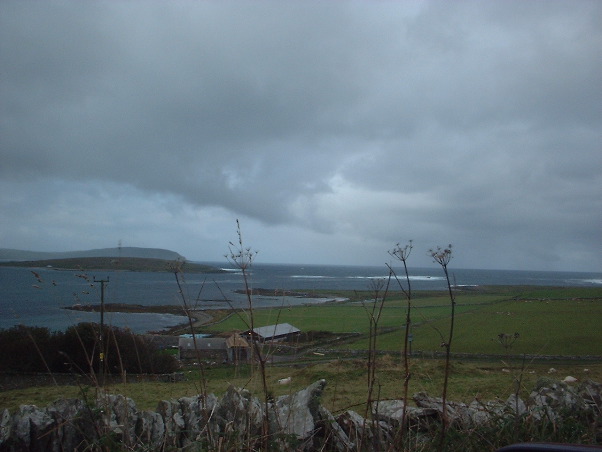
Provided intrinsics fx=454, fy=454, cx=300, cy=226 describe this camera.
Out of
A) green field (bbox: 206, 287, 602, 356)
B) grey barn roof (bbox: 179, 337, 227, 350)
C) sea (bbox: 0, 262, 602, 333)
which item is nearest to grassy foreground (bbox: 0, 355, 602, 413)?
sea (bbox: 0, 262, 602, 333)

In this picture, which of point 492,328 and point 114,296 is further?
point 492,328

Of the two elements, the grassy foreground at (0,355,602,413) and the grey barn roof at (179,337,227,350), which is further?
the grey barn roof at (179,337,227,350)

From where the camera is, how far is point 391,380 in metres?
12.9

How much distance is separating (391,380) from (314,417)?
9650mm

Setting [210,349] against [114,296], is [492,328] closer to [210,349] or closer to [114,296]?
[210,349]

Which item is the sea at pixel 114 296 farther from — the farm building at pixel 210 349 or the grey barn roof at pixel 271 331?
the farm building at pixel 210 349

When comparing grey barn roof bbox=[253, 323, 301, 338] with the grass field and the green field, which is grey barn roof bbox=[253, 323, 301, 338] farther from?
the green field

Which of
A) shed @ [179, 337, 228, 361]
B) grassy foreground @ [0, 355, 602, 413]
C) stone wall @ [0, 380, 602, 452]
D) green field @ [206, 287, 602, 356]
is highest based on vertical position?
stone wall @ [0, 380, 602, 452]

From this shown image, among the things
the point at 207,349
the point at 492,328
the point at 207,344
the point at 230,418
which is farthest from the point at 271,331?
the point at 492,328

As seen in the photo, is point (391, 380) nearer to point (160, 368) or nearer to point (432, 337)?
point (160, 368)

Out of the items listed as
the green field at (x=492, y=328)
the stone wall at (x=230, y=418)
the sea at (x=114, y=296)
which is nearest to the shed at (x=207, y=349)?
the green field at (x=492, y=328)

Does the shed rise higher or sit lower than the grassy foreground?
lower

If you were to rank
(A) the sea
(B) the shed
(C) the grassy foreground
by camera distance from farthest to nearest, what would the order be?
(B) the shed, (C) the grassy foreground, (A) the sea

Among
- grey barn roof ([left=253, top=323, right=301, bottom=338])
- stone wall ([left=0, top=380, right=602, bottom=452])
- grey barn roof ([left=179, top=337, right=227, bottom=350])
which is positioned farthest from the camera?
grey barn roof ([left=179, top=337, right=227, bottom=350])
